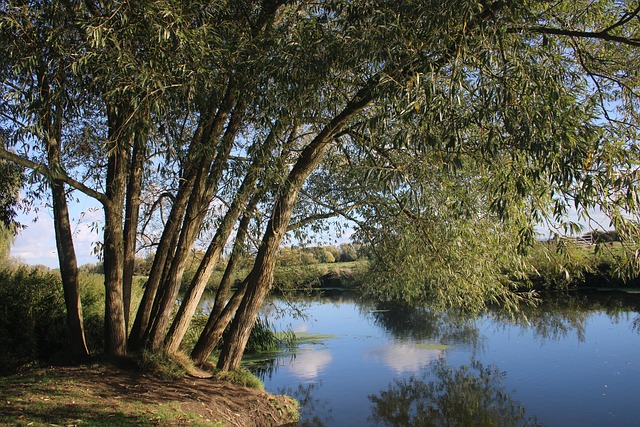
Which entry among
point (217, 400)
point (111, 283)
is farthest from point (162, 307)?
point (217, 400)

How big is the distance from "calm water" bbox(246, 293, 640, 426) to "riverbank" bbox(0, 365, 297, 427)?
4.50 feet

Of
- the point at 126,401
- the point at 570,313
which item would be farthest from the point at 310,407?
the point at 570,313

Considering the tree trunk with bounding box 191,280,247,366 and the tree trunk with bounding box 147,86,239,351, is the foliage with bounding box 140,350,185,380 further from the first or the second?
the tree trunk with bounding box 191,280,247,366

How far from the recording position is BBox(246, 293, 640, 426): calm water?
7676 millimetres

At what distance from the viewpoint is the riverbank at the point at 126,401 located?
15.9 feet

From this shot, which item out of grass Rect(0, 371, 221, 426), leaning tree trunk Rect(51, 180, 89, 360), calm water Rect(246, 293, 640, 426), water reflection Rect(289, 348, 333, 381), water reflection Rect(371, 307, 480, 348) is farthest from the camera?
water reflection Rect(371, 307, 480, 348)

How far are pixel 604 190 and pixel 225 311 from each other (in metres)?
5.31

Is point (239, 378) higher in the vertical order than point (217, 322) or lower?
lower

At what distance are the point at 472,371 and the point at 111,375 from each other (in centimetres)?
684

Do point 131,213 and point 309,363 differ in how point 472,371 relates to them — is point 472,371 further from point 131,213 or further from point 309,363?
point 131,213

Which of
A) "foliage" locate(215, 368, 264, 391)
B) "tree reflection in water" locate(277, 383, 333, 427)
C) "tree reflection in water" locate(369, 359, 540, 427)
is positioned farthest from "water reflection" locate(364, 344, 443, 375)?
"foliage" locate(215, 368, 264, 391)

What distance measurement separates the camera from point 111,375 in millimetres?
6160

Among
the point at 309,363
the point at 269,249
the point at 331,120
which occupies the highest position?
the point at 331,120

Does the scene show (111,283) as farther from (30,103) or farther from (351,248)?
(351,248)
